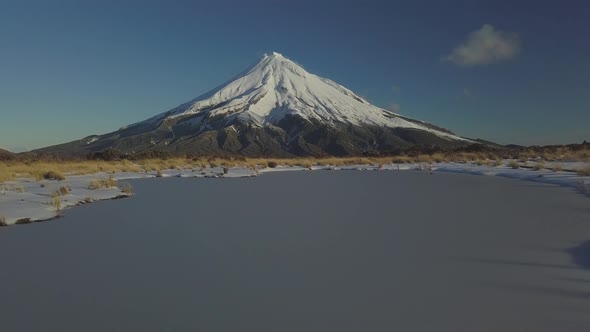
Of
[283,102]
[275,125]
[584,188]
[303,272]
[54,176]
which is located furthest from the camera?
[283,102]

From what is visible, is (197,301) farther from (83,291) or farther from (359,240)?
(359,240)

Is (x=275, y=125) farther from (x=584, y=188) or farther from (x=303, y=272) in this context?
(x=303, y=272)

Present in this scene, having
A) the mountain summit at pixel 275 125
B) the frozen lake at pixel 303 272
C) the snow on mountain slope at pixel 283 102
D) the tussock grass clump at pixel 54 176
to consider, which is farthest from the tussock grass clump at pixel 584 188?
the snow on mountain slope at pixel 283 102

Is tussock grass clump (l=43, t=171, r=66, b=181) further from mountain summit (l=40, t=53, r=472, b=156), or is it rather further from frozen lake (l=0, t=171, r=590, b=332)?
mountain summit (l=40, t=53, r=472, b=156)

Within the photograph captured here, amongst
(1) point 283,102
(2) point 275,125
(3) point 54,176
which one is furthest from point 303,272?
(1) point 283,102

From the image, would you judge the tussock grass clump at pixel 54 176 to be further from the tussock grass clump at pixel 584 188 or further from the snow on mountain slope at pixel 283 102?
the snow on mountain slope at pixel 283 102

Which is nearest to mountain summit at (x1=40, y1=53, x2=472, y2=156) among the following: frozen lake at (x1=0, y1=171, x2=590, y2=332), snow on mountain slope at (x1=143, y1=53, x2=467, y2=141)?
snow on mountain slope at (x1=143, y1=53, x2=467, y2=141)
